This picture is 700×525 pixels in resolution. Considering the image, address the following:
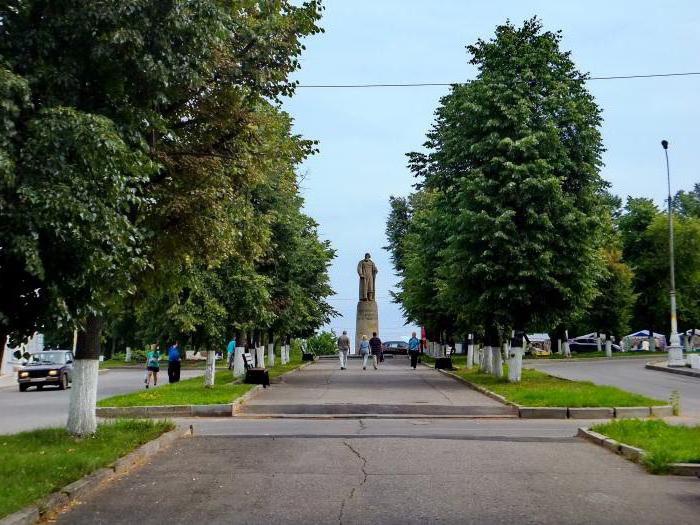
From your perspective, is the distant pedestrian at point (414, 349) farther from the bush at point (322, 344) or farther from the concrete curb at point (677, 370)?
the bush at point (322, 344)

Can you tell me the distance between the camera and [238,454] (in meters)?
12.0

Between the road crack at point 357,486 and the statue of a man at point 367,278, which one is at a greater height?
the statue of a man at point 367,278

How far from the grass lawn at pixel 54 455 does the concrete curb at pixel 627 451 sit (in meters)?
6.92

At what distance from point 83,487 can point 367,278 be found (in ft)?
190

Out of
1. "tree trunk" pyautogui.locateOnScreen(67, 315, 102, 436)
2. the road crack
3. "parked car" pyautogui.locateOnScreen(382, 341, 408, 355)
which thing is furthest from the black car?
"parked car" pyautogui.locateOnScreen(382, 341, 408, 355)

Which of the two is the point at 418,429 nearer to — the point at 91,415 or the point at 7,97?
the point at 91,415

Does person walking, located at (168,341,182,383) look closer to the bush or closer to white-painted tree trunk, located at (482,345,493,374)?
white-painted tree trunk, located at (482,345,493,374)

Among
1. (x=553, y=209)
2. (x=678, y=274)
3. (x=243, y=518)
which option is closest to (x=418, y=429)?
(x=243, y=518)

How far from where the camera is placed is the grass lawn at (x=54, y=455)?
8156 millimetres

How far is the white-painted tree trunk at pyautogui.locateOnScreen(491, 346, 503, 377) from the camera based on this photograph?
97.4ft

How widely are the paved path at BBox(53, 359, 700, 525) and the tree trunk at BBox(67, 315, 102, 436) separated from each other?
1.46m

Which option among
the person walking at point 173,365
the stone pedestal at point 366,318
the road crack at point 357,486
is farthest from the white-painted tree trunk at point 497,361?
the stone pedestal at point 366,318

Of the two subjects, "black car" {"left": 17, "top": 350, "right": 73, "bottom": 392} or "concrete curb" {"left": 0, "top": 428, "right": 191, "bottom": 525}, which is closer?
"concrete curb" {"left": 0, "top": 428, "right": 191, "bottom": 525}

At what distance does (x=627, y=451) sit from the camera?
38.7 ft
